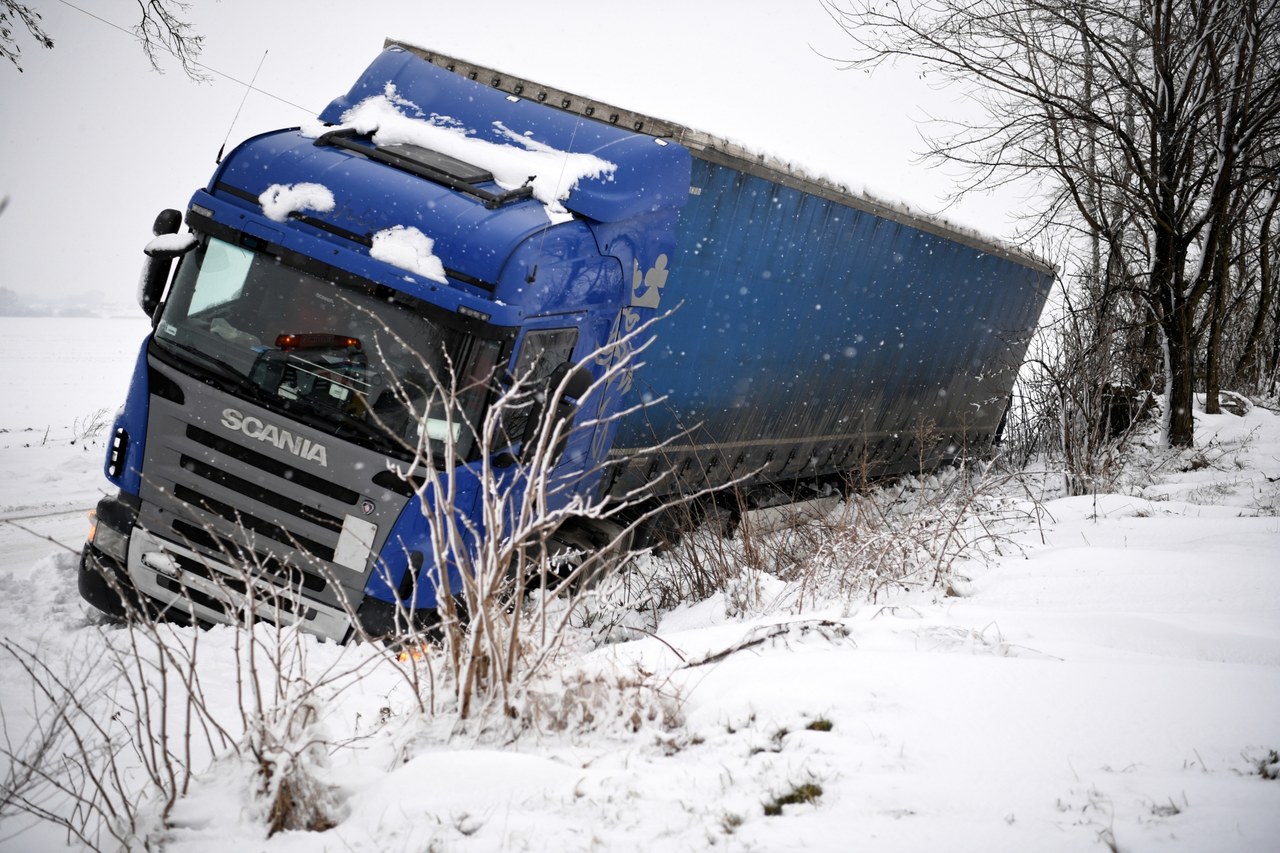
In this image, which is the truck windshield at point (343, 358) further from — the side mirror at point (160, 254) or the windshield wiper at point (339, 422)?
the side mirror at point (160, 254)

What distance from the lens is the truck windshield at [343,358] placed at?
4.81 meters

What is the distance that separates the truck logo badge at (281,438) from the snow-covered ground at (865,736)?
1.12 metres

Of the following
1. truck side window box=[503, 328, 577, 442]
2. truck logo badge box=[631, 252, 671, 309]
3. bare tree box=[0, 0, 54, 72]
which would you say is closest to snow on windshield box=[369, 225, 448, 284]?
truck side window box=[503, 328, 577, 442]

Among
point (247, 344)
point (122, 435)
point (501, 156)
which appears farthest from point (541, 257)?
point (122, 435)

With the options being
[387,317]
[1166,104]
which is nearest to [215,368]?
[387,317]

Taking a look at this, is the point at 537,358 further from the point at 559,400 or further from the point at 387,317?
the point at 387,317

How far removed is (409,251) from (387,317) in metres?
0.40

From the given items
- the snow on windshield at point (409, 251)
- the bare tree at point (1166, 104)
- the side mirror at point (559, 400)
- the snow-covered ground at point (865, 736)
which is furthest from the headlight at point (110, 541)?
the bare tree at point (1166, 104)

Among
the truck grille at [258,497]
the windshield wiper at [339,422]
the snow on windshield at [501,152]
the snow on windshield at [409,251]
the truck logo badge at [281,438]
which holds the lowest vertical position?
the truck grille at [258,497]

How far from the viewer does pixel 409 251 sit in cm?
486

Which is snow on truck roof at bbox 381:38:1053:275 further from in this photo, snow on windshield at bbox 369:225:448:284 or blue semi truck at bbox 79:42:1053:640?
snow on windshield at bbox 369:225:448:284

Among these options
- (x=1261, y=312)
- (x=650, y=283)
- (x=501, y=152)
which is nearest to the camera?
(x=501, y=152)

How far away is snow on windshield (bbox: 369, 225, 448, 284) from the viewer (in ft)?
15.8

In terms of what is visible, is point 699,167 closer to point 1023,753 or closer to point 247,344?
point 247,344
